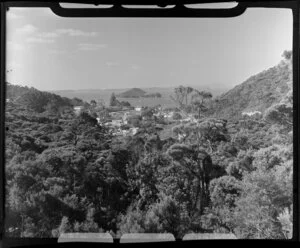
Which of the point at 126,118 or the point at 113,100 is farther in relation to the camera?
the point at 126,118

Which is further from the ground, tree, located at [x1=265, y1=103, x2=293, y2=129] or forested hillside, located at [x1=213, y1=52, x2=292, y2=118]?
forested hillside, located at [x1=213, y1=52, x2=292, y2=118]

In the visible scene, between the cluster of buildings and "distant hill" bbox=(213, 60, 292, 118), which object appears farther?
the cluster of buildings

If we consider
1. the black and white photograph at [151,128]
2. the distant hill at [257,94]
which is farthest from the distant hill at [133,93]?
the distant hill at [257,94]

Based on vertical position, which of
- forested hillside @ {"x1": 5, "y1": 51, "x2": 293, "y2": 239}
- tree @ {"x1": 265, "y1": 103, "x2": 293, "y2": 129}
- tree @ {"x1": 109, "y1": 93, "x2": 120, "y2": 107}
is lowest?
forested hillside @ {"x1": 5, "y1": 51, "x2": 293, "y2": 239}

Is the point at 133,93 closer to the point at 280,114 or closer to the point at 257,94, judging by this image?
the point at 257,94

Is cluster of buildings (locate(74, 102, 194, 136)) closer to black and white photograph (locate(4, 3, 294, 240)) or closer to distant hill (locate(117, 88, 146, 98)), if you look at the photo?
black and white photograph (locate(4, 3, 294, 240))

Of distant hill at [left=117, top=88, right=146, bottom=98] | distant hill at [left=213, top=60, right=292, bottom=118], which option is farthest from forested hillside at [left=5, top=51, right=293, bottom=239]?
distant hill at [left=117, top=88, right=146, bottom=98]

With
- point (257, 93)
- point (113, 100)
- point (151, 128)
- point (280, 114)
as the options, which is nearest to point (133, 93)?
point (113, 100)
